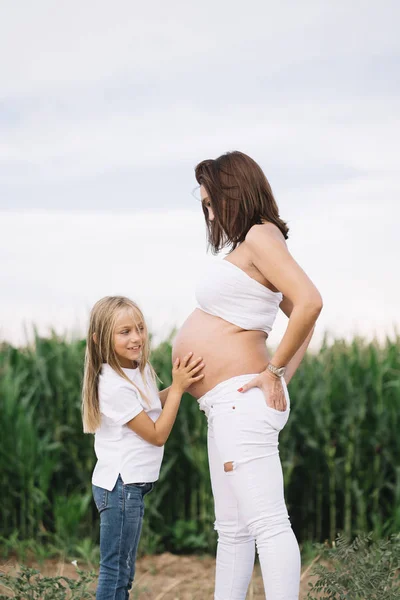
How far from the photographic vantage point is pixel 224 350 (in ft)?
9.49

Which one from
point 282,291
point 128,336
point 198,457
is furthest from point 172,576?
point 282,291

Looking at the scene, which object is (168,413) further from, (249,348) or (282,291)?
(282,291)

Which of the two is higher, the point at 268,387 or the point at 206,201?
the point at 206,201

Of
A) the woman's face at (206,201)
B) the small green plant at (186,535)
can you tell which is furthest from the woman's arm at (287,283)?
the small green plant at (186,535)

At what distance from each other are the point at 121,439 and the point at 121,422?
0.31 ft

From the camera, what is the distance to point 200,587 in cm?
472

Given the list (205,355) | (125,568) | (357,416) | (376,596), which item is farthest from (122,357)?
(357,416)

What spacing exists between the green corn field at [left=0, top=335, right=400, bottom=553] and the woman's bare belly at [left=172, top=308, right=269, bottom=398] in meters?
2.50

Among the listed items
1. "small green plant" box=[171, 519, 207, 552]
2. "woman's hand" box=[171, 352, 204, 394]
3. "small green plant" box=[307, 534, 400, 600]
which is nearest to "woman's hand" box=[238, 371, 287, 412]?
"woman's hand" box=[171, 352, 204, 394]

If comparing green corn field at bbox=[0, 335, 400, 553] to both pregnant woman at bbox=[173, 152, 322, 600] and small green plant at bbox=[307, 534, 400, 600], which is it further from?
pregnant woman at bbox=[173, 152, 322, 600]

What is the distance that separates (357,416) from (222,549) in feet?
8.21

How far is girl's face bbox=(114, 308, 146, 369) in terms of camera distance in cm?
293

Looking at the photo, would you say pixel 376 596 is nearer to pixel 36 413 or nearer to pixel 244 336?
pixel 244 336

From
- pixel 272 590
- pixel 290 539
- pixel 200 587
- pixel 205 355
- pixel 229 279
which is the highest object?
pixel 229 279
